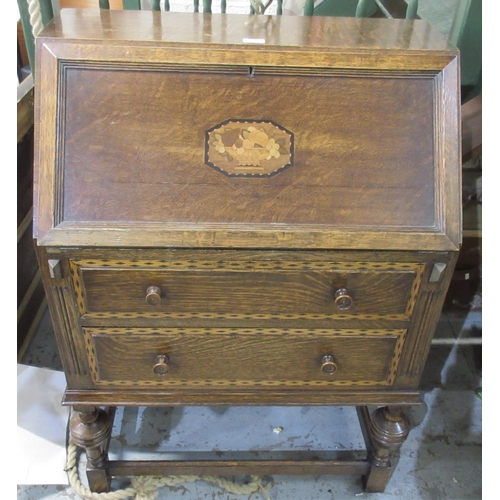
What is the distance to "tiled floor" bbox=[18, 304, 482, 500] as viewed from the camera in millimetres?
1786

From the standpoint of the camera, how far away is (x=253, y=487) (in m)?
1.77

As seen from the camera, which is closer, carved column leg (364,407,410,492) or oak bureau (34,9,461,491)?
oak bureau (34,9,461,491)

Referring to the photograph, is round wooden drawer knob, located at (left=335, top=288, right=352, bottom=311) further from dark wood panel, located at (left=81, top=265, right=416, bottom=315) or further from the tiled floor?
the tiled floor

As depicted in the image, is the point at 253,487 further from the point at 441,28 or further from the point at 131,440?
the point at 441,28

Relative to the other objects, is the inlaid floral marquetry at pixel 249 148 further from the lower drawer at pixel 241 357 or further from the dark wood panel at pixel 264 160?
the lower drawer at pixel 241 357

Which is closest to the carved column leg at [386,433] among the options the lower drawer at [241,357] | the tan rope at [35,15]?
the lower drawer at [241,357]

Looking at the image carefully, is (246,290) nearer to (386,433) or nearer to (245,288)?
(245,288)

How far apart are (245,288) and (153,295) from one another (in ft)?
0.74

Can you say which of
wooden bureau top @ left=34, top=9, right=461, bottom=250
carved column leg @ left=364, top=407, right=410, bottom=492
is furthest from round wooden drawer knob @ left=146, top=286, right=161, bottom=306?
carved column leg @ left=364, top=407, right=410, bottom=492

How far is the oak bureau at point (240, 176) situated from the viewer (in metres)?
1.18

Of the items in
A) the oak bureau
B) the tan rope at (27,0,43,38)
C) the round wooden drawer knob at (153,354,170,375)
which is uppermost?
the tan rope at (27,0,43,38)

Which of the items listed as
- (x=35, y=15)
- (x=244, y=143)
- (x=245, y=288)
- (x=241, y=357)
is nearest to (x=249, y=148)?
(x=244, y=143)

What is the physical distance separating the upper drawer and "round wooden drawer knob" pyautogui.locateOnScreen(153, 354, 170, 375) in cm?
14

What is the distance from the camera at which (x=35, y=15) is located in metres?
1.57
